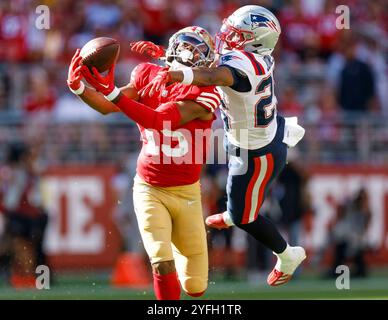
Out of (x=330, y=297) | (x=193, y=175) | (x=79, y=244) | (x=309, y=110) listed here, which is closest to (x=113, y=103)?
(x=193, y=175)

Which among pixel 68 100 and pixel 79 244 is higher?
pixel 68 100

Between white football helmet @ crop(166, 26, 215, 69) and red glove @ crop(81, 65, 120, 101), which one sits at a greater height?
white football helmet @ crop(166, 26, 215, 69)

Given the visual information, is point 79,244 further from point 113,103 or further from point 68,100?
point 113,103

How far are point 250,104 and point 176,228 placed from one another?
1.07 metres

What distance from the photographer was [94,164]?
14.6m

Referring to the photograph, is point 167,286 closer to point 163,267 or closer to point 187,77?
point 163,267

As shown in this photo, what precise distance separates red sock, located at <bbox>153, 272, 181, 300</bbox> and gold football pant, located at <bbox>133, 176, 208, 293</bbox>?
12 centimetres

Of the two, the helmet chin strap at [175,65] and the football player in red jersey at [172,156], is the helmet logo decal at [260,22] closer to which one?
the football player in red jersey at [172,156]

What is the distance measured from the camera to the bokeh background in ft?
45.8

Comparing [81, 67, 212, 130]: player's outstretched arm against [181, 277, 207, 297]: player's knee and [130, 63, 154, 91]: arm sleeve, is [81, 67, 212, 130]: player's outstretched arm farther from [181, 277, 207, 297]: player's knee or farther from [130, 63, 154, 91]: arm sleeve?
[181, 277, 207, 297]: player's knee

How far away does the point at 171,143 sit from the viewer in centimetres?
914

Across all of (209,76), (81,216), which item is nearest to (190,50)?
(209,76)

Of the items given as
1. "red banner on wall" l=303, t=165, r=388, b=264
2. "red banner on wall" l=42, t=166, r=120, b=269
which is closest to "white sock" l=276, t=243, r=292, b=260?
"red banner on wall" l=42, t=166, r=120, b=269
